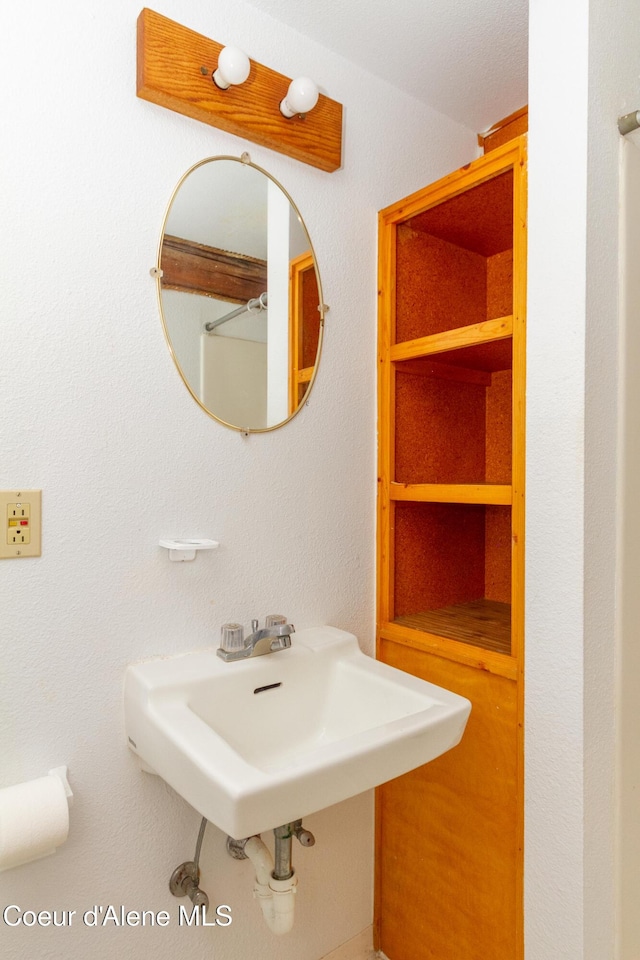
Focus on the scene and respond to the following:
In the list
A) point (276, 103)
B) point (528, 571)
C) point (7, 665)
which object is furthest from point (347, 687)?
point (276, 103)

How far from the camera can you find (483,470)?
1855 mm

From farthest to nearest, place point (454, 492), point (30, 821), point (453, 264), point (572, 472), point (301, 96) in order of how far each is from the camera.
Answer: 1. point (453, 264)
2. point (454, 492)
3. point (301, 96)
4. point (572, 472)
5. point (30, 821)

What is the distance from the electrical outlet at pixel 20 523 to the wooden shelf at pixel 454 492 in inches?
34.0

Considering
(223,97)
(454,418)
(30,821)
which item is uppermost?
(223,97)

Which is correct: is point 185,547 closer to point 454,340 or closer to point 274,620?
point 274,620

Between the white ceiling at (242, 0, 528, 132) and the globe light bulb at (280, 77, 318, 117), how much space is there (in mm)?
214

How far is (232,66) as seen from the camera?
1205 mm

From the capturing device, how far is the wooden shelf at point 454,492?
4.30ft

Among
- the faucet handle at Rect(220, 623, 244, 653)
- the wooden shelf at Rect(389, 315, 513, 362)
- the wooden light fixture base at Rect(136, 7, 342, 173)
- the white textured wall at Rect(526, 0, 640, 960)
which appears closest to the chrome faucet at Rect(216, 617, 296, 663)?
the faucet handle at Rect(220, 623, 244, 653)

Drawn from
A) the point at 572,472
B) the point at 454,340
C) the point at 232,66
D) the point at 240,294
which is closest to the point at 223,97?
the point at 232,66

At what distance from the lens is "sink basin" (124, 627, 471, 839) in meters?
0.91

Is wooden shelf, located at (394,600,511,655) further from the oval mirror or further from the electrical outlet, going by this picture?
the electrical outlet

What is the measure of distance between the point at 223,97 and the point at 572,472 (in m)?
1.06

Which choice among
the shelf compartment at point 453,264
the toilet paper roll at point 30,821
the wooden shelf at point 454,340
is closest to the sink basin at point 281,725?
the toilet paper roll at point 30,821
